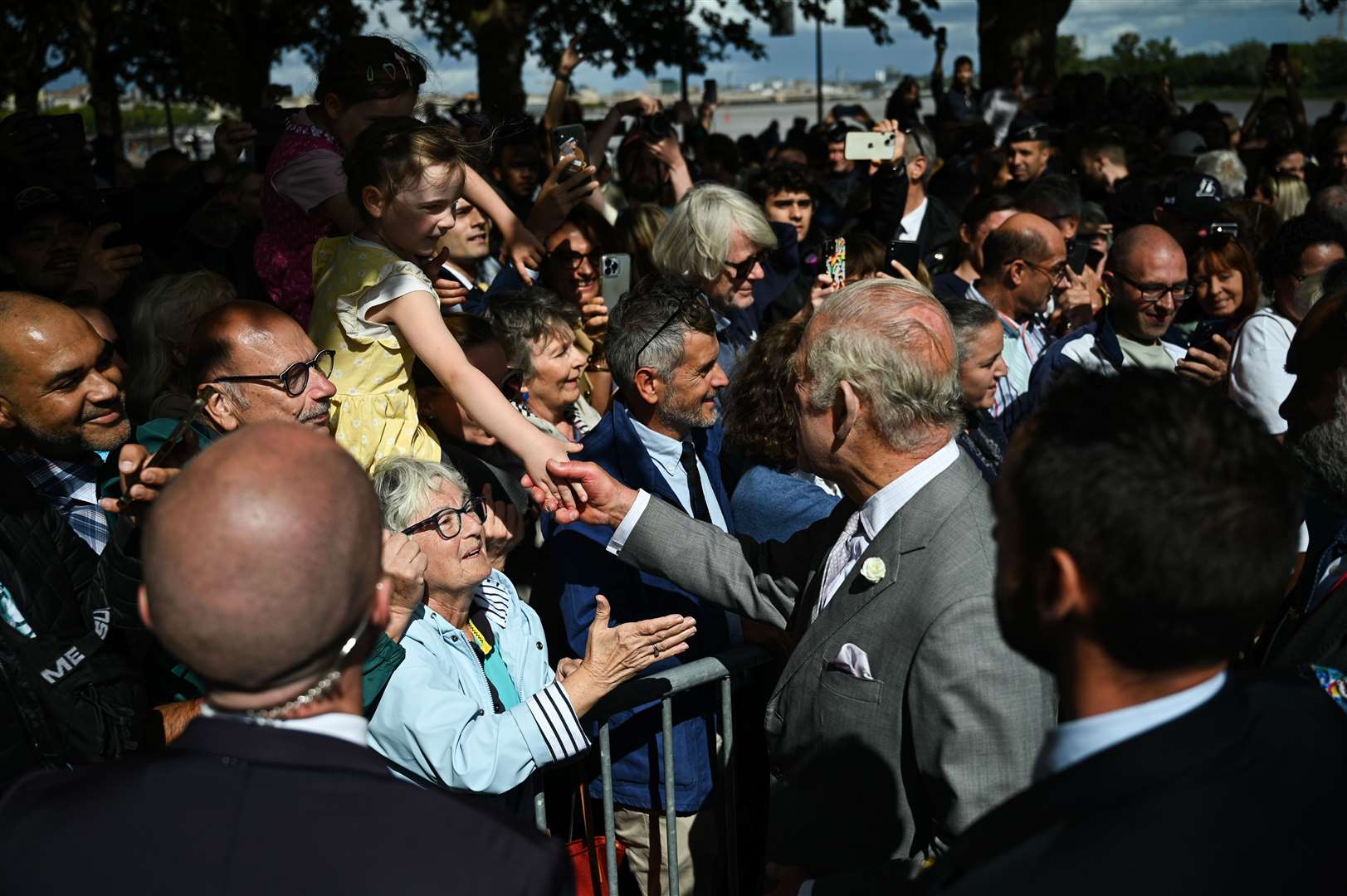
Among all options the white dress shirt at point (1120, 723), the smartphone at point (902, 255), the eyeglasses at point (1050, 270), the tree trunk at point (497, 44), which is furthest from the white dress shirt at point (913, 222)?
the tree trunk at point (497, 44)

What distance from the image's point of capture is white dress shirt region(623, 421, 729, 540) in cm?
392

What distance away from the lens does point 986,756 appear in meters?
2.40

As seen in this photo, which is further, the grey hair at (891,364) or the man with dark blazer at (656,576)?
the man with dark blazer at (656,576)

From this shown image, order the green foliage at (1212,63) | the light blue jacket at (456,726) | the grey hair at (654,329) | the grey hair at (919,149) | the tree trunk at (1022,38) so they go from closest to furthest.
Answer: the light blue jacket at (456,726) → the grey hair at (654,329) → the grey hair at (919,149) → the tree trunk at (1022,38) → the green foliage at (1212,63)

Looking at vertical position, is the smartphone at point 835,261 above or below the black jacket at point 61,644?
above

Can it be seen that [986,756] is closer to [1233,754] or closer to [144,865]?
[1233,754]

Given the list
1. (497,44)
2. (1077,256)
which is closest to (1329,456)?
(1077,256)

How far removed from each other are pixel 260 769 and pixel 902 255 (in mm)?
4140

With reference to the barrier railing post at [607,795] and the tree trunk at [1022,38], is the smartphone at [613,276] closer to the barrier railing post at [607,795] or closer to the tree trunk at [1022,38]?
the barrier railing post at [607,795]

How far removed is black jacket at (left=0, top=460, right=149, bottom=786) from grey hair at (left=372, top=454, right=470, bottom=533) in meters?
0.62

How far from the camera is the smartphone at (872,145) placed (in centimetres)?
664

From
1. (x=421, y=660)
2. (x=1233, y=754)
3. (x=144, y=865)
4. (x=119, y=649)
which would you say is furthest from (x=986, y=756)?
(x=119, y=649)

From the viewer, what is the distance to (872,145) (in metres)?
6.68

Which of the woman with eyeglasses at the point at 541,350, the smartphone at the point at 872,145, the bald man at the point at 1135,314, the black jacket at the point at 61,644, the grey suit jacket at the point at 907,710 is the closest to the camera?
the grey suit jacket at the point at 907,710
